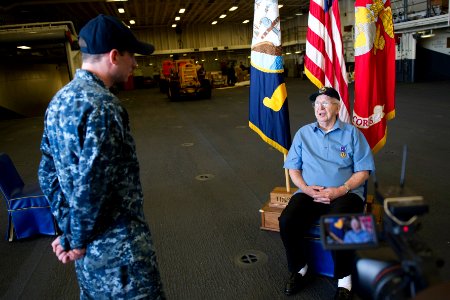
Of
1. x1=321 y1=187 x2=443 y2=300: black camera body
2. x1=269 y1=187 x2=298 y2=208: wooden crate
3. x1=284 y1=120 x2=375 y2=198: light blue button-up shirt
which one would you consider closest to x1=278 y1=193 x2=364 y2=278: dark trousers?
x1=284 y1=120 x2=375 y2=198: light blue button-up shirt

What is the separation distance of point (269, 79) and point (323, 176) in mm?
1103

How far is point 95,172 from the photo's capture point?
1264 mm

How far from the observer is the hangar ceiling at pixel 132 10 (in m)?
16.2

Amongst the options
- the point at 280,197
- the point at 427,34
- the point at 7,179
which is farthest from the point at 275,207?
the point at 427,34

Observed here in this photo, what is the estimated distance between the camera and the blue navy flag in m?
3.12

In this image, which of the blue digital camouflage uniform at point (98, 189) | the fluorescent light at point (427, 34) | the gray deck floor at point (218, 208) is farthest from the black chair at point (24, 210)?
the fluorescent light at point (427, 34)

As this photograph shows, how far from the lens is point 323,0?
308cm

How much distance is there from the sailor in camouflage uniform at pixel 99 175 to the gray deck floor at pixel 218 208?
1.11 meters

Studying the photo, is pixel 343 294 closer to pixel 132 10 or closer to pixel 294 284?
pixel 294 284

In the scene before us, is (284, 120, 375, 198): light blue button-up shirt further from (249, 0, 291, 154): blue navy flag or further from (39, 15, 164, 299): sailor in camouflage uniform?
(39, 15, 164, 299): sailor in camouflage uniform

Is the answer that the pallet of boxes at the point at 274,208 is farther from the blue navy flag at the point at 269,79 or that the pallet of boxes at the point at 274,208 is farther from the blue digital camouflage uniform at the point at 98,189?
the blue digital camouflage uniform at the point at 98,189

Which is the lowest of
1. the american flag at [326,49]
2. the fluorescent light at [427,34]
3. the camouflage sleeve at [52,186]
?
the camouflage sleeve at [52,186]

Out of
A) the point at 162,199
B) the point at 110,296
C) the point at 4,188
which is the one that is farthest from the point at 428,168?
the point at 4,188

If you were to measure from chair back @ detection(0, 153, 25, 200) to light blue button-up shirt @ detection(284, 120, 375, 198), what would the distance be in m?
2.74
